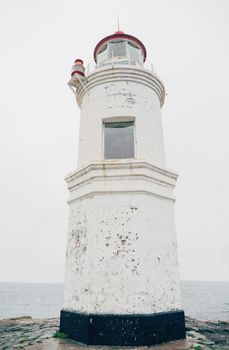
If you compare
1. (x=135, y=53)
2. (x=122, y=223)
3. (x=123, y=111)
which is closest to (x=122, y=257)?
(x=122, y=223)

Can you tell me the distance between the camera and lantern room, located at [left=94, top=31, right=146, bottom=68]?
976 cm

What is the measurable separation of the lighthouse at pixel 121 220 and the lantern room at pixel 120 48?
23.2 inches

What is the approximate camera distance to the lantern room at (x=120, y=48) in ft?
32.0

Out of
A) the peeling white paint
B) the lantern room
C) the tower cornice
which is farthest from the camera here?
the lantern room

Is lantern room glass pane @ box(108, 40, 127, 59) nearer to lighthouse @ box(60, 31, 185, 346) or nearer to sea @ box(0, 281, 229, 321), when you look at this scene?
lighthouse @ box(60, 31, 185, 346)

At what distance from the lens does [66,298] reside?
7.43 metres

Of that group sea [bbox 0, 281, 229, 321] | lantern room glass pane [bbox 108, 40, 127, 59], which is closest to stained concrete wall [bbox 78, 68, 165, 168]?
lantern room glass pane [bbox 108, 40, 127, 59]

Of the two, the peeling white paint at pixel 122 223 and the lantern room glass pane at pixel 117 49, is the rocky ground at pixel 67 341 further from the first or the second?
the lantern room glass pane at pixel 117 49

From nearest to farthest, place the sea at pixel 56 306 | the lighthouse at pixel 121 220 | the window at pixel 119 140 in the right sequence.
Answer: the lighthouse at pixel 121 220
the window at pixel 119 140
the sea at pixel 56 306

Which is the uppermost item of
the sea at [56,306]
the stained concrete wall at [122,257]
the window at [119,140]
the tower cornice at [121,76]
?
the tower cornice at [121,76]

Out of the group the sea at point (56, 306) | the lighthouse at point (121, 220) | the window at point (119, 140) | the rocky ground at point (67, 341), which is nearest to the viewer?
the rocky ground at point (67, 341)

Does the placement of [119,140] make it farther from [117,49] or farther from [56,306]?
[56,306]

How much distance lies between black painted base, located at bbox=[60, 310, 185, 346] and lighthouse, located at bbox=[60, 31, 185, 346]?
2 cm

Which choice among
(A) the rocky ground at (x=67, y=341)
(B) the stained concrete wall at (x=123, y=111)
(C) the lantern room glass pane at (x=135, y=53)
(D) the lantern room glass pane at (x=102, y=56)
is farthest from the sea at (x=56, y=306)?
(D) the lantern room glass pane at (x=102, y=56)
